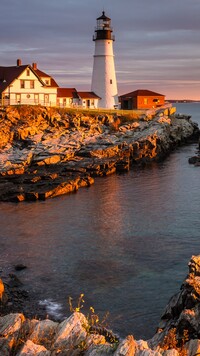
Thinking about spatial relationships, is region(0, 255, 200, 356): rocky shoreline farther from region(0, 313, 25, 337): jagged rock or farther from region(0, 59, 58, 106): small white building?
region(0, 59, 58, 106): small white building

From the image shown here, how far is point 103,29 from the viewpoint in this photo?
89500 millimetres

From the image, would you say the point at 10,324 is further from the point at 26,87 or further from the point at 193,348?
the point at 26,87

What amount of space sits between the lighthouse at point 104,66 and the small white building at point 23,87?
11.8 metres

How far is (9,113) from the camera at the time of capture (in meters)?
72.3

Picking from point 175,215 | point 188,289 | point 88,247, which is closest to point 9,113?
point 175,215

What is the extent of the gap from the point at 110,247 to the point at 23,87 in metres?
53.2

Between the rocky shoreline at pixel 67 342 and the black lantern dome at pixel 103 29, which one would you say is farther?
the black lantern dome at pixel 103 29

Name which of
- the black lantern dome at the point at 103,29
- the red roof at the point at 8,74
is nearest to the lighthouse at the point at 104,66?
the black lantern dome at the point at 103,29

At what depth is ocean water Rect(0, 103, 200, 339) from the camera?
24578 millimetres

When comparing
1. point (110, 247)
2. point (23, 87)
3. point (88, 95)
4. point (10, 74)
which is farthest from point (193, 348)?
point (88, 95)

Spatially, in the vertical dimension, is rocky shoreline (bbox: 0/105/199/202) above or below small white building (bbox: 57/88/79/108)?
below

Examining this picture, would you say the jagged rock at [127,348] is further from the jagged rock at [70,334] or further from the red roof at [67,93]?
the red roof at [67,93]

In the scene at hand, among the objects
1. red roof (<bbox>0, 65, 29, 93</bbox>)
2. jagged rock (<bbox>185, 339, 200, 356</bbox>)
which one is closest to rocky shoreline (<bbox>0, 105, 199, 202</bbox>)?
red roof (<bbox>0, 65, 29, 93</bbox>)

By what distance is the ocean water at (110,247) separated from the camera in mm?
Result: 24578
